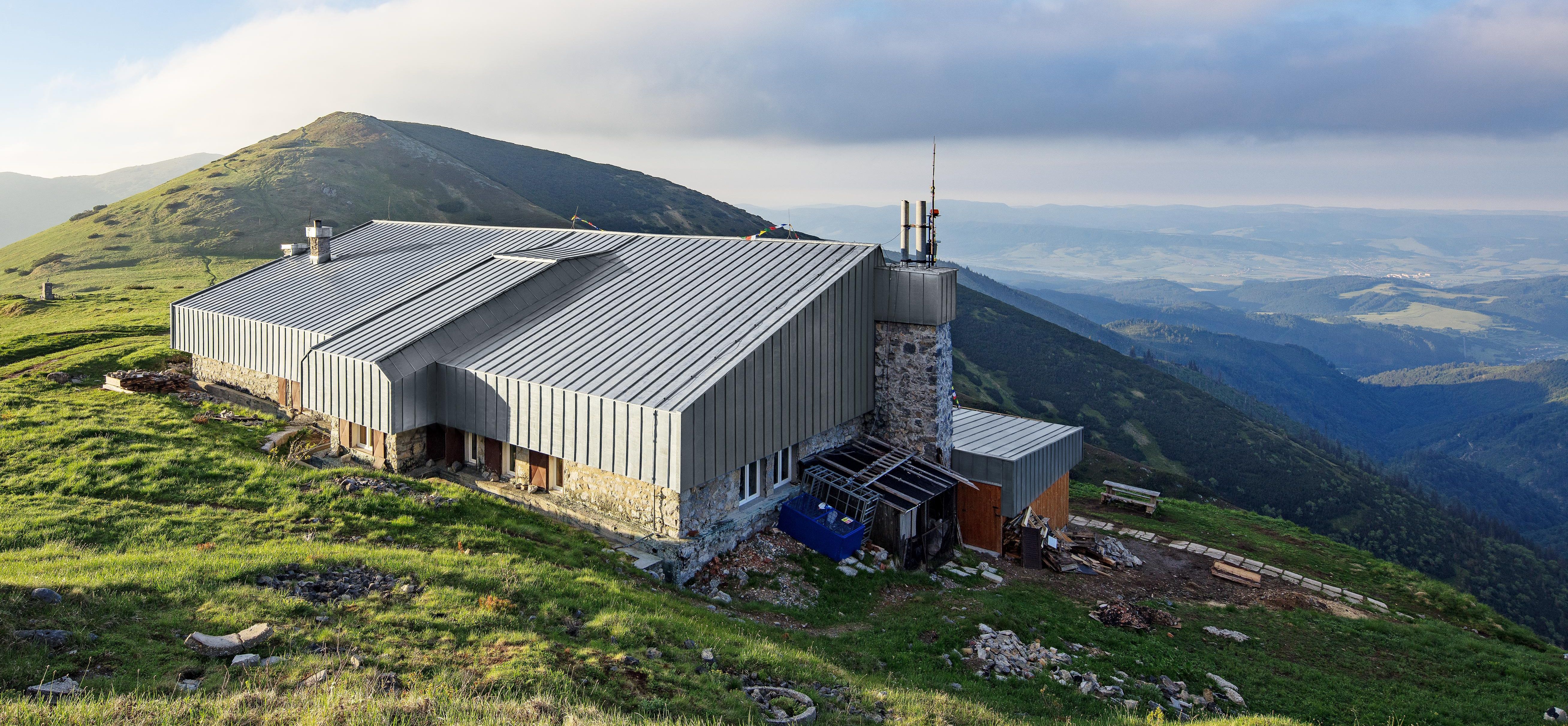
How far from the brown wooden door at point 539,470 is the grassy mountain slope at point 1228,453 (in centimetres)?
7775

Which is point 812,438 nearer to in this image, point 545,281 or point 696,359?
point 696,359

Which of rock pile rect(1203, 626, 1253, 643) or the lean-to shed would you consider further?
the lean-to shed

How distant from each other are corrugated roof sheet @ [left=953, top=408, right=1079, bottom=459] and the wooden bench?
6.61 metres

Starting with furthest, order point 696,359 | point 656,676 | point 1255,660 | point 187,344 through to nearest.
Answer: point 187,344, point 696,359, point 1255,660, point 656,676

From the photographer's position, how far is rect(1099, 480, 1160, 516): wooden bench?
31.7 meters

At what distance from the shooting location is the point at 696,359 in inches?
702

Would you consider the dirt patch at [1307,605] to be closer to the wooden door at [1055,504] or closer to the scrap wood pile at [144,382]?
the wooden door at [1055,504]

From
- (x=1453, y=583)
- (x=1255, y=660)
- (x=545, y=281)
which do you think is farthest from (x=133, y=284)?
(x=1453, y=583)

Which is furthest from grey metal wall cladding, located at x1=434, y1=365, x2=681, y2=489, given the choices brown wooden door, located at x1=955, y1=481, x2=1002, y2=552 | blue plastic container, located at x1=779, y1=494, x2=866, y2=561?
brown wooden door, located at x1=955, y1=481, x2=1002, y2=552

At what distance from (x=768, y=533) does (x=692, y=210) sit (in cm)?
16278

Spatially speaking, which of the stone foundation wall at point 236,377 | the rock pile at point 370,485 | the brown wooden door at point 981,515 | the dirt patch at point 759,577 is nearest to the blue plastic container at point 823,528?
the dirt patch at point 759,577

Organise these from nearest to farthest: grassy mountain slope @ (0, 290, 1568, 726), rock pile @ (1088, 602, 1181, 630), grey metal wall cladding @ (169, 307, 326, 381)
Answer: grassy mountain slope @ (0, 290, 1568, 726) < rock pile @ (1088, 602, 1181, 630) < grey metal wall cladding @ (169, 307, 326, 381)

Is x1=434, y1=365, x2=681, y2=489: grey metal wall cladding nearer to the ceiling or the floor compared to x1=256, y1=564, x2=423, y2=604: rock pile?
nearer to the ceiling

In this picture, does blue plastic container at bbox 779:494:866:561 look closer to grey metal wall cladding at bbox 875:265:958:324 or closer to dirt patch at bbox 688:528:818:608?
dirt patch at bbox 688:528:818:608
